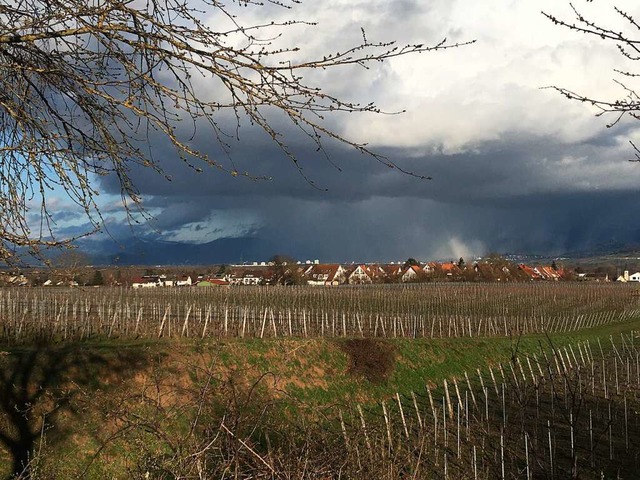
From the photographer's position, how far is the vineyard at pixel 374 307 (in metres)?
28.6

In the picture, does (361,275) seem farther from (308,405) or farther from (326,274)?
(308,405)

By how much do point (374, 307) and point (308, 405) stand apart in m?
36.4

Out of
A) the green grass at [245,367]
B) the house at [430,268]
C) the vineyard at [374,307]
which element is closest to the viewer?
the green grass at [245,367]

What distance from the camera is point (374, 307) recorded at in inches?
1571

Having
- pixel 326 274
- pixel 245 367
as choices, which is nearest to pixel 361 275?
pixel 326 274

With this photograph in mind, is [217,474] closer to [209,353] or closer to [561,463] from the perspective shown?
[561,463]

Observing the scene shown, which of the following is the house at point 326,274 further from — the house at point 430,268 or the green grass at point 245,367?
the green grass at point 245,367

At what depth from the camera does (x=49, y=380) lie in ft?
40.9

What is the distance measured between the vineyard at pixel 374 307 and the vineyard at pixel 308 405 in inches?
24.6

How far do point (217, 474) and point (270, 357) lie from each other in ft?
44.5

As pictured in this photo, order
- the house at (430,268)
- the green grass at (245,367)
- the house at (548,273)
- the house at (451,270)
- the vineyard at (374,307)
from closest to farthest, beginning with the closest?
the green grass at (245,367) → the vineyard at (374,307) → the house at (451,270) → the house at (430,268) → the house at (548,273)

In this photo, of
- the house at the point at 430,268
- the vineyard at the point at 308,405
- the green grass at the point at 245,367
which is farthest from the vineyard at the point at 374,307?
the house at the point at 430,268

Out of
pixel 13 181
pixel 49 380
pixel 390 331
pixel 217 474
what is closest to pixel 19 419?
pixel 49 380

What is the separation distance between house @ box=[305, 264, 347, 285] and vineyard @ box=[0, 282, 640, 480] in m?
47.5
